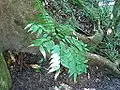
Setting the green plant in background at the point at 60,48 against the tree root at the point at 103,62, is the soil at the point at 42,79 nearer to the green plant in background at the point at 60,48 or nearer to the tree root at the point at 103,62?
the tree root at the point at 103,62

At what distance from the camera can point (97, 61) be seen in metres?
3.32

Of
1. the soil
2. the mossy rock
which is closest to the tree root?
the soil

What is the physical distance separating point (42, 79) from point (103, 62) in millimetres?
865

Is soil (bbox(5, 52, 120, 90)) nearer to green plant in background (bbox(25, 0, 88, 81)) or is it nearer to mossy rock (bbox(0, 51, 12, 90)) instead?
mossy rock (bbox(0, 51, 12, 90))

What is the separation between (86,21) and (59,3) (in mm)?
556

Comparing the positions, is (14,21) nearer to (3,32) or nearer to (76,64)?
(3,32)

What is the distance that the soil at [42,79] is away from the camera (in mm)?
2955

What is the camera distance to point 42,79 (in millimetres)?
3057

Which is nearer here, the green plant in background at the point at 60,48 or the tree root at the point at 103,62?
the green plant in background at the point at 60,48

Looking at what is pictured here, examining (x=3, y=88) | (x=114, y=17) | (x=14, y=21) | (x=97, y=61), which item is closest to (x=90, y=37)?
(x=97, y=61)

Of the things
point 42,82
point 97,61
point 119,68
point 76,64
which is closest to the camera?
point 76,64

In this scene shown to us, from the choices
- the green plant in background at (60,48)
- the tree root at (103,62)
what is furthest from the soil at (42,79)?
the green plant in background at (60,48)

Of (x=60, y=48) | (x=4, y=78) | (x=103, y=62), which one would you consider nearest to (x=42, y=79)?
(x=4, y=78)

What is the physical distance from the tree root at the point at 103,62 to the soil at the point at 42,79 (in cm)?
10
